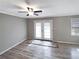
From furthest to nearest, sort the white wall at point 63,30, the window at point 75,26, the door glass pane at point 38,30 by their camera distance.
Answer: the door glass pane at point 38,30 → the white wall at point 63,30 → the window at point 75,26

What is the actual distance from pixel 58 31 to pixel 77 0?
4.39 metres

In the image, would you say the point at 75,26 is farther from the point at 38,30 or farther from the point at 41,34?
the point at 38,30

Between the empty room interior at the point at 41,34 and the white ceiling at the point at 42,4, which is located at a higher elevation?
the white ceiling at the point at 42,4

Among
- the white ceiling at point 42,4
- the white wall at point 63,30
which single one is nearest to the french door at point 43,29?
the white wall at point 63,30

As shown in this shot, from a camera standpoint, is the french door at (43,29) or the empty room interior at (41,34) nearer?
the empty room interior at (41,34)

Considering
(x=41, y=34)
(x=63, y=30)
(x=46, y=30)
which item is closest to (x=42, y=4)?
(x=63, y=30)

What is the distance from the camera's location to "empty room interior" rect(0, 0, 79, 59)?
413cm

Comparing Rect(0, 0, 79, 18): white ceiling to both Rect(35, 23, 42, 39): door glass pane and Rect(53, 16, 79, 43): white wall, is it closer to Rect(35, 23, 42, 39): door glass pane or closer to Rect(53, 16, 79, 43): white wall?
Rect(53, 16, 79, 43): white wall

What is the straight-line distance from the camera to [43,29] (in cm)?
743

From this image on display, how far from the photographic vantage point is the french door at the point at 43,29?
7.11 meters

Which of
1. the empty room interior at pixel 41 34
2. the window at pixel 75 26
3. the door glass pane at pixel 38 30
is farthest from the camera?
the door glass pane at pixel 38 30

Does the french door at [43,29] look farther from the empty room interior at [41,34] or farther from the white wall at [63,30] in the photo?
the white wall at [63,30]

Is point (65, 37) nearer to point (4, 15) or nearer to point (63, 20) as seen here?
point (63, 20)

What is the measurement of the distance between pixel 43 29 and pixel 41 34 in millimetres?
530
